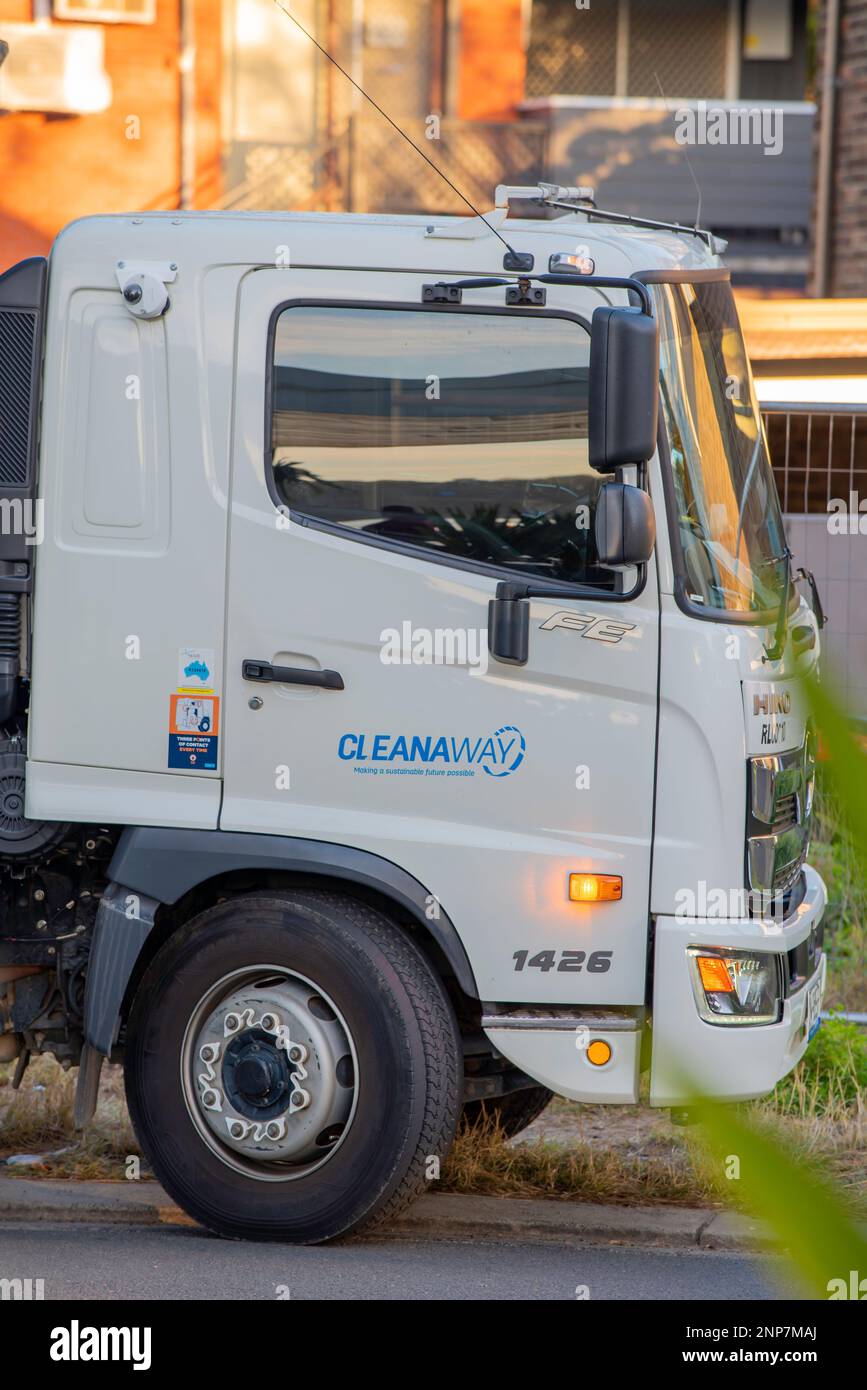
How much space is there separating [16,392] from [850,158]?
10193 mm

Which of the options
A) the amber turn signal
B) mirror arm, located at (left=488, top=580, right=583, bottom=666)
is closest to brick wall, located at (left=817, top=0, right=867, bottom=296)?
mirror arm, located at (left=488, top=580, right=583, bottom=666)

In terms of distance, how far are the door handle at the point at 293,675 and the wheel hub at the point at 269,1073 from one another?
2.75ft

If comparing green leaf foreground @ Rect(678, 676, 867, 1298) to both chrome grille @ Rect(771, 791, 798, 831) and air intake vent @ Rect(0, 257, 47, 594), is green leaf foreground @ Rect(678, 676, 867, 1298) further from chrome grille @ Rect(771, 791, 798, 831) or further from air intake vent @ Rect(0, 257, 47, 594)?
air intake vent @ Rect(0, 257, 47, 594)

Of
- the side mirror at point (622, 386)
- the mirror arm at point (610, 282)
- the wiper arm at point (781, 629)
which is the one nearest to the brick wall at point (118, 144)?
the mirror arm at point (610, 282)

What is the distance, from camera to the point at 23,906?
16.1ft

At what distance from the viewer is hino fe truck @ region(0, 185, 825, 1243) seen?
4520 mm

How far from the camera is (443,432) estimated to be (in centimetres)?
462

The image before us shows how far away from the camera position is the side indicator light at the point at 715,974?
14.7ft

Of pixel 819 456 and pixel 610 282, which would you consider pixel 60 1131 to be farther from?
pixel 819 456

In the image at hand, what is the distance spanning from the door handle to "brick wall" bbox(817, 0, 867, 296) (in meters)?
9.65

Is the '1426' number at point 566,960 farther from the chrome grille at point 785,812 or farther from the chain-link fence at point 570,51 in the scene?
the chain-link fence at point 570,51
